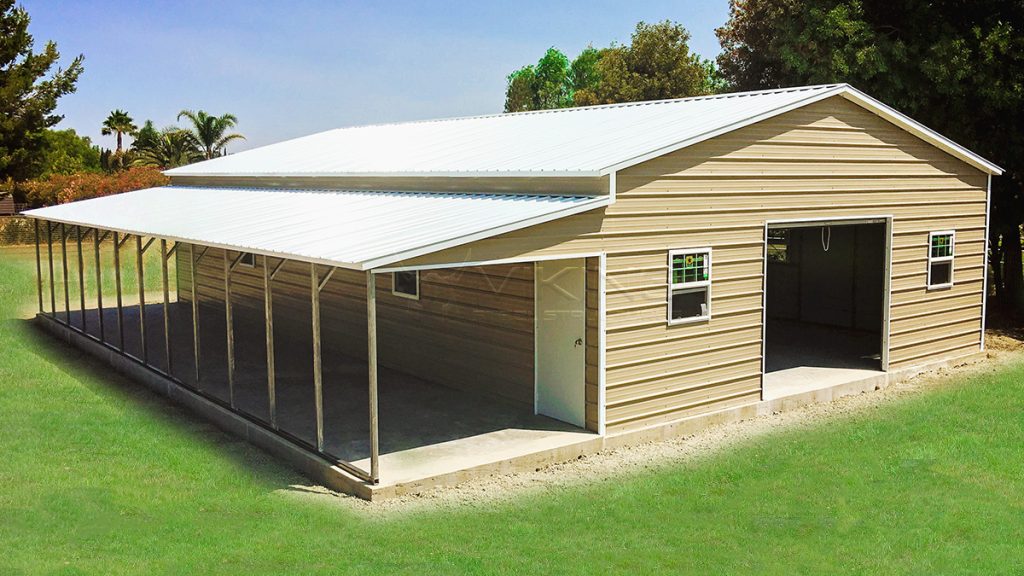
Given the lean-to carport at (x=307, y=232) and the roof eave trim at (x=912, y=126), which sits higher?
the roof eave trim at (x=912, y=126)

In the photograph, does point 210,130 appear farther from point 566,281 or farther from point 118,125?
point 566,281

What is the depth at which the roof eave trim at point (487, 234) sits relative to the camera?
7.96 metres

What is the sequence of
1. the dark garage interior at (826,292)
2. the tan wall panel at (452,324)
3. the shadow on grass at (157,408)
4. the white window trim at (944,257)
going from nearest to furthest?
the shadow on grass at (157,408)
the tan wall panel at (452,324)
the white window trim at (944,257)
the dark garage interior at (826,292)

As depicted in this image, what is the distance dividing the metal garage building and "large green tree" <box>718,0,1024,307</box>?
372 centimetres

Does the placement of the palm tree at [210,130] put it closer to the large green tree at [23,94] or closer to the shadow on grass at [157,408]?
the large green tree at [23,94]

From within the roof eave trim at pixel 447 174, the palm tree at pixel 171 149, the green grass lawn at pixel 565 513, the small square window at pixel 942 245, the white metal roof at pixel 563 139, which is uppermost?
the palm tree at pixel 171 149

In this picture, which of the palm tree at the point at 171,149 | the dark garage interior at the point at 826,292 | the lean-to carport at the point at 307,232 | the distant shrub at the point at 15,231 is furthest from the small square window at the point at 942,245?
the palm tree at the point at 171,149

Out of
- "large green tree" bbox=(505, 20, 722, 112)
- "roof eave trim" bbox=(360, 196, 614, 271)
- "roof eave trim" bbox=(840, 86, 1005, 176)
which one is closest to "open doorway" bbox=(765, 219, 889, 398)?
"roof eave trim" bbox=(840, 86, 1005, 176)

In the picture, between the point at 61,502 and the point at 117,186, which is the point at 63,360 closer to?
the point at 61,502

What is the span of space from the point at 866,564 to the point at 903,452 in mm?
3223

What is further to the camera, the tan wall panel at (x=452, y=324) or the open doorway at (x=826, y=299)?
the open doorway at (x=826, y=299)

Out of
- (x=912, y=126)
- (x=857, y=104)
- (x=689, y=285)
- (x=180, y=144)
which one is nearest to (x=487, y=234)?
(x=689, y=285)

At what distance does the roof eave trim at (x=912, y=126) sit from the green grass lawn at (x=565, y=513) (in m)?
4.24

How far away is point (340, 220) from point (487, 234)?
3179 millimetres
